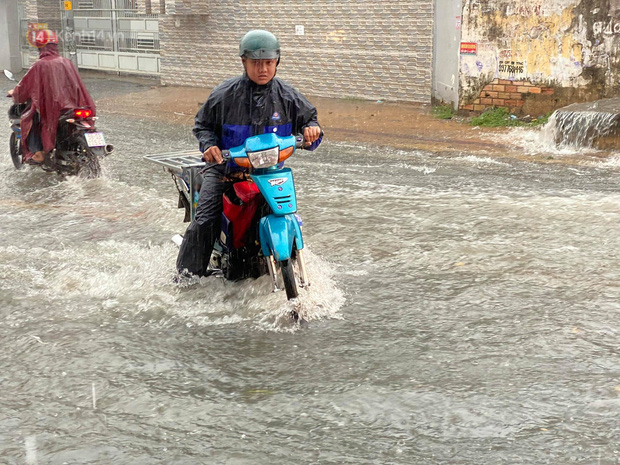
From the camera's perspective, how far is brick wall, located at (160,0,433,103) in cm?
1714

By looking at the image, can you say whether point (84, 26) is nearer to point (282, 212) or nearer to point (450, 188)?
point (450, 188)

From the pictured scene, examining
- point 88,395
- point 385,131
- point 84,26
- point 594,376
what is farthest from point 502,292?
point 84,26

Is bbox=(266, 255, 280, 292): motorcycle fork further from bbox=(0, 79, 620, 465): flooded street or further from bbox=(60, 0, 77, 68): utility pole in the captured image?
bbox=(60, 0, 77, 68): utility pole

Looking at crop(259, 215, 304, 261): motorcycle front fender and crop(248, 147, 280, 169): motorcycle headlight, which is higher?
crop(248, 147, 280, 169): motorcycle headlight

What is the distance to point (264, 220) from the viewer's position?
17.1ft

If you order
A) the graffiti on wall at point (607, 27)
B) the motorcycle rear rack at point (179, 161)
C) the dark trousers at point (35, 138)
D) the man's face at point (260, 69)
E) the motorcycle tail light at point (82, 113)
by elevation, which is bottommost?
the dark trousers at point (35, 138)

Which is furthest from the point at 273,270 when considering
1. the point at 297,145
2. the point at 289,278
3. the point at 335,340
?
the point at 297,145

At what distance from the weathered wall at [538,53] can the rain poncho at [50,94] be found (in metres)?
7.58

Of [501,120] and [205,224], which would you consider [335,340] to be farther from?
[501,120]

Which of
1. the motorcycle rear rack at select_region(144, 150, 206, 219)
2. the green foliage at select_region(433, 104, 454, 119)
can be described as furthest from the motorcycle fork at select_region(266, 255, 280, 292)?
the green foliage at select_region(433, 104, 454, 119)

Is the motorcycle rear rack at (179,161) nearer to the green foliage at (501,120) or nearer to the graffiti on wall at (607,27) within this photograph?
the green foliage at (501,120)

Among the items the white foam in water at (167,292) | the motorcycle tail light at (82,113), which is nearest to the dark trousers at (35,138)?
the motorcycle tail light at (82,113)

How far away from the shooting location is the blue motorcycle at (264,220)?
509cm

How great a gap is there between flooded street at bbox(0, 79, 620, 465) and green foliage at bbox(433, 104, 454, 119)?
6.63 metres
